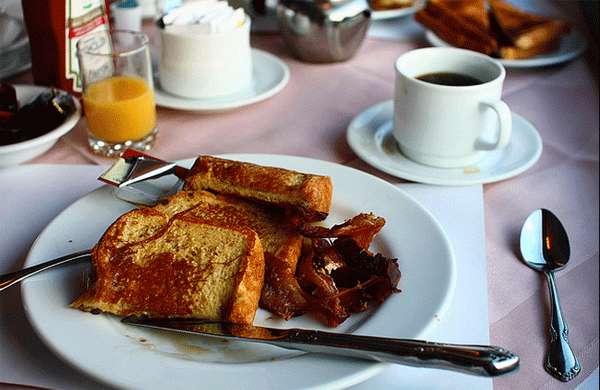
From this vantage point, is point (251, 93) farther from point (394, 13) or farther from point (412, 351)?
point (412, 351)

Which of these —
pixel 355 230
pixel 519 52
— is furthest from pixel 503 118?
pixel 519 52

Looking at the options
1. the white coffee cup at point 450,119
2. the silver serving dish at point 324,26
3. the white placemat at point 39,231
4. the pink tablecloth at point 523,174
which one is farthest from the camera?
the silver serving dish at point 324,26

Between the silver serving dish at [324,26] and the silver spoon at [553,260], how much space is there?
2.50 ft

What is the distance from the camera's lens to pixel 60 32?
1314 mm

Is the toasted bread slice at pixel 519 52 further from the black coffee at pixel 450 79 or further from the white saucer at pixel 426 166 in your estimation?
the black coffee at pixel 450 79

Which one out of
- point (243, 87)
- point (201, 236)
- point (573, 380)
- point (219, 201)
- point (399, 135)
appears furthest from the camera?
point (243, 87)

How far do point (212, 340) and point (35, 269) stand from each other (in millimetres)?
256

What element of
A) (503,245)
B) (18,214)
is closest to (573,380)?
(503,245)

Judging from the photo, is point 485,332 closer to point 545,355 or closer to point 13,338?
point 545,355

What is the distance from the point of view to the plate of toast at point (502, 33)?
1630 mm

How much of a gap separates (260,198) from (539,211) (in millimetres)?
470

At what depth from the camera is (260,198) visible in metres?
0.97

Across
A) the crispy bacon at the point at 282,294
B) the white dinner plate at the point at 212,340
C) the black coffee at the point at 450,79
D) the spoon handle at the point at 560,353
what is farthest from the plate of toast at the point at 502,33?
the crispy bacon at the point at 282,294

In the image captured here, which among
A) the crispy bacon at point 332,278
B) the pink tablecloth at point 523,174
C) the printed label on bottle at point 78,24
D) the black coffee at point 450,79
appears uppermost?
the printed label on bottle at point 78,24
